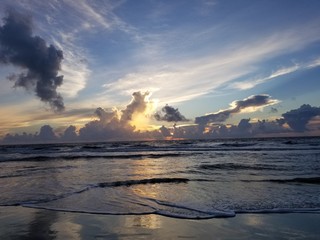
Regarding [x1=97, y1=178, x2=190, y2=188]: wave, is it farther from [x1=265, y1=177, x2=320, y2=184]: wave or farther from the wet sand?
the wet sand

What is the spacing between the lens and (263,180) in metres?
16.2

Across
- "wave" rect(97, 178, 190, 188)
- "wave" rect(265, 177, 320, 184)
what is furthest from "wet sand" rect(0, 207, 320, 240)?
"wave" rect(265, 177, 320, 184)

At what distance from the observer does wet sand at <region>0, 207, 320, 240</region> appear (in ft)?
23.5

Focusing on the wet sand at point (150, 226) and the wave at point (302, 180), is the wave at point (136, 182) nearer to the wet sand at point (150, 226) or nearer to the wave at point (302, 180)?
the wave at point (302, 180)

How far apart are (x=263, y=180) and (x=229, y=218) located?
8116 mm

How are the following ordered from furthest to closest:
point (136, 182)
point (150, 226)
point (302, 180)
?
1. point (136, 182)
2. point (302, 180)
3. point (150, 226)

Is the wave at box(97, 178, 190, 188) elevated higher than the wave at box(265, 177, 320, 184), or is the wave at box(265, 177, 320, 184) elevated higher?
the wave at box(97, 178, 190, 188)

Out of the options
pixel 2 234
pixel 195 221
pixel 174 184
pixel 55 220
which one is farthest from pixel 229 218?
pixel 174 184

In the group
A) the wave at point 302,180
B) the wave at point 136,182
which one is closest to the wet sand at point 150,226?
the wave at point 136,182

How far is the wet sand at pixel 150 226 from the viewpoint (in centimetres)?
717

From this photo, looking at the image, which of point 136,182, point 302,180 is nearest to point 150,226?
point 136,182

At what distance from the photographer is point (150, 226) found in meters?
7.97

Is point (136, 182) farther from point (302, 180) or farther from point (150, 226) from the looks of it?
point (150, 226)

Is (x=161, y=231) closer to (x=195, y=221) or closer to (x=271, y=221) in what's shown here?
(x=195, y=221)
